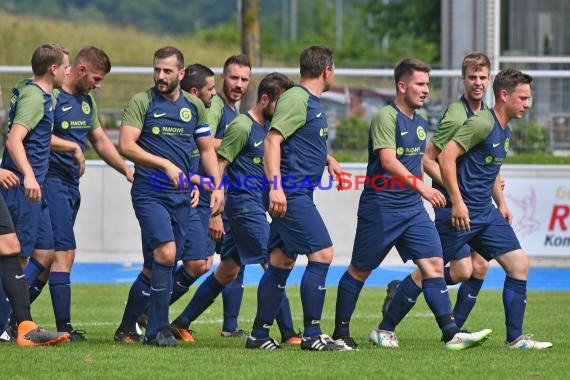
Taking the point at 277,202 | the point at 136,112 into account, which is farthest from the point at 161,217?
the point at 277,202

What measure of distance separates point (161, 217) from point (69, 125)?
1285 mm

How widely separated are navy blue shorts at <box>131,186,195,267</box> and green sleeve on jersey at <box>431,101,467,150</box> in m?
2.08

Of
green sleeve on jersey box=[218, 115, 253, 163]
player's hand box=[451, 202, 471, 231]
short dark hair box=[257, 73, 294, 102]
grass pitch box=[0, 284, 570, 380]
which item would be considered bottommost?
grass pitch box=[0, 284, 570, 380]

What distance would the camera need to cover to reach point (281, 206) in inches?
371

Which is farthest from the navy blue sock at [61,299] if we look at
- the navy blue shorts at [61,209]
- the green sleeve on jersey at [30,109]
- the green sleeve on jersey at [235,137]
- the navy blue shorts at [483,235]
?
the navy blue shorts at [483,235]

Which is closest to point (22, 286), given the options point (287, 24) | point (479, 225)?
point (479, 225)

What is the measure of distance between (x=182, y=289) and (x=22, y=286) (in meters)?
1.98

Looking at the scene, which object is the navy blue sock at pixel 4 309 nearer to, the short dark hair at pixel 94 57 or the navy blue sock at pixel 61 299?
the navy blue sock at pixel 61 299

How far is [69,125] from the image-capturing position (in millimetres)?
10680

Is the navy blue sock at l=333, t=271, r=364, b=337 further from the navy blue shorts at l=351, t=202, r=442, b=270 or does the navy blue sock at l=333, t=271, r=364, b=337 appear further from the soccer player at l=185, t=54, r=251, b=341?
the soccer player at l=185, t=54, r=251, b=341

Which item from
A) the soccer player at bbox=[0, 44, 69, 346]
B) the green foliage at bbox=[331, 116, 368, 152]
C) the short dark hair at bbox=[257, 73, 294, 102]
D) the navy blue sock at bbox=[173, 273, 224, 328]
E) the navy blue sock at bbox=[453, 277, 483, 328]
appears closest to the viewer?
the soccer player at bbox=[0, 44, 69, 346]

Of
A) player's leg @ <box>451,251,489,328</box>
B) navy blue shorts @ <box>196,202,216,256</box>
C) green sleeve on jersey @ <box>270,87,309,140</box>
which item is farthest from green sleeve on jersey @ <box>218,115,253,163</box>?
player's leg @ <box>451,251,489,328</box>

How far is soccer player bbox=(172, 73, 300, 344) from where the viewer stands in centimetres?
1070

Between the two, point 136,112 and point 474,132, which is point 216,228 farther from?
point 474,132
